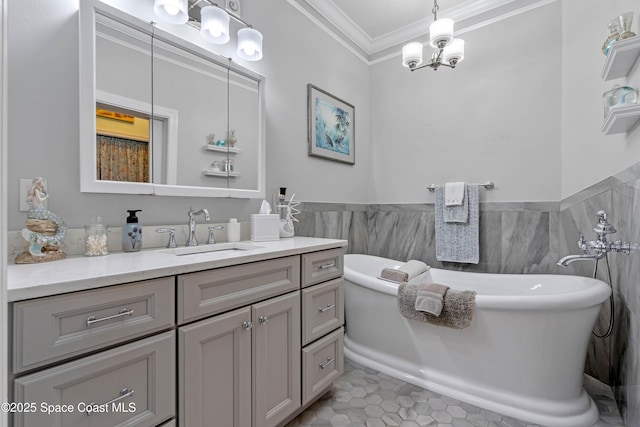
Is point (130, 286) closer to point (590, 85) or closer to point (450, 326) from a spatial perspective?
point (450, 326)

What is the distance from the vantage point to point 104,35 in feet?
4.29

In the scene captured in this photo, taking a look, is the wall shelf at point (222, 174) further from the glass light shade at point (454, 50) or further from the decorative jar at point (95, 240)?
the glass light shade at point (454, 50)

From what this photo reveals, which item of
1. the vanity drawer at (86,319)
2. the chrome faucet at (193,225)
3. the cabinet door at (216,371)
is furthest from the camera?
the chrome faucet at (193,225)

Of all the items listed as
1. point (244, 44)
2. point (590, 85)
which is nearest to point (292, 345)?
point (244, 44)

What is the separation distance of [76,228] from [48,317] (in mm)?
639

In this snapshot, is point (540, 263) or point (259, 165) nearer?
point (259, 165)

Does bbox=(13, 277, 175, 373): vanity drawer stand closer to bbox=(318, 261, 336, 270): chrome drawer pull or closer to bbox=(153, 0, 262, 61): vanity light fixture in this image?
bbox=(318, 261, 336, 270): chrome drawer pull

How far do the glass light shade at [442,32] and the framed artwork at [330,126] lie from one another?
94 centimetres

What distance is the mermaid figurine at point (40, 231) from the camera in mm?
1041

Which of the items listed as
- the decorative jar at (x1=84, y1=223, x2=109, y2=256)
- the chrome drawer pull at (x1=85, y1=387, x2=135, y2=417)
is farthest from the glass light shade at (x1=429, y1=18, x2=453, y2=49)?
the chrome drawer pull at (x1=85, y1=387, x2=135, y2=417)

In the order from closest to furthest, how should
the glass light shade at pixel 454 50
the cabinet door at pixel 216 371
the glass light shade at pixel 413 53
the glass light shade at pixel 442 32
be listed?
the cabinet door at pixel 216 371, the glass light shade at pixel 442 32, the glass light shade at pixel 454 50, the glass light shade at pixel 413 53

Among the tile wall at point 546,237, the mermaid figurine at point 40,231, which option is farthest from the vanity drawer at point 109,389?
the tile wall at point 546,237

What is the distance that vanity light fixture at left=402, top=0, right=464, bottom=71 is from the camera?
1994 mm

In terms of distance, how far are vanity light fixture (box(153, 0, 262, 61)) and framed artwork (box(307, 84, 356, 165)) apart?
65 cm
